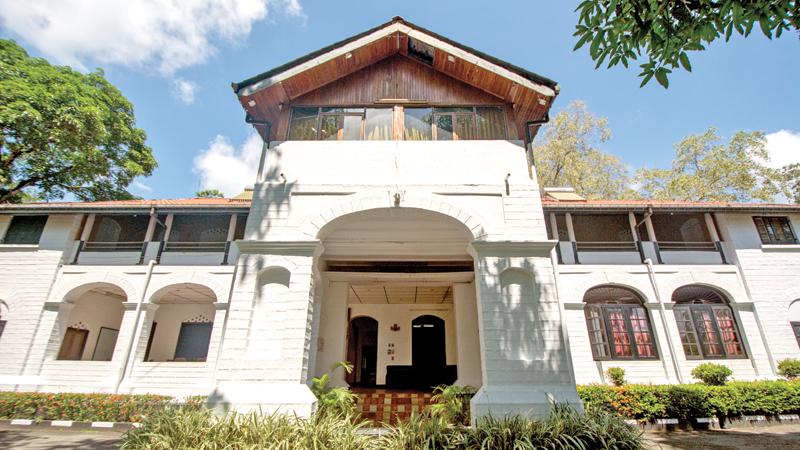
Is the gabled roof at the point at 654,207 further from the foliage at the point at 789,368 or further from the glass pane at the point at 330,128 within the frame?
the glass pane at the point at 330,128

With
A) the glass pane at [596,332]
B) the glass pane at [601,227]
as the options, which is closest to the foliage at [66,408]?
the glass pane at [596,332]

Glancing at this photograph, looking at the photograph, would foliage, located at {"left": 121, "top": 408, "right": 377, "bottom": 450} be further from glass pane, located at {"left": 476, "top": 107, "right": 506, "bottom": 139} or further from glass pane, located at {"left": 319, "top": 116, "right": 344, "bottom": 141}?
glass pane, located at {"left": 476, "top": 107, "right": 506, "bottom": 139}

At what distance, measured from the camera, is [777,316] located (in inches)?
460

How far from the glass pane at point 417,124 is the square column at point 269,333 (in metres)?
3.27

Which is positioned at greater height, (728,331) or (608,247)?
(608,247)

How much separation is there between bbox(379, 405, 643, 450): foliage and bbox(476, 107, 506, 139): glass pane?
5.70 meters

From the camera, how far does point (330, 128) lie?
8.38 metres

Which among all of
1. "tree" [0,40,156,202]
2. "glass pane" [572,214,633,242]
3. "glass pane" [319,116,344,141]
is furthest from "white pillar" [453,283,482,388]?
"tree" [0,40,156,202]

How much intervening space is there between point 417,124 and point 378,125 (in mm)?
893

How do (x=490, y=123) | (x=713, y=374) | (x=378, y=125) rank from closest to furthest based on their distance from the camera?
(x=378, y=125), (x=490, y=123), (x=713, y=374)

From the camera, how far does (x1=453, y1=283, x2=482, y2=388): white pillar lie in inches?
388

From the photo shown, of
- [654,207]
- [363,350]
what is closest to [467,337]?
[363,350]

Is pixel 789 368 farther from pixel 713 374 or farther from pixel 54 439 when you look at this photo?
pixel 54 439

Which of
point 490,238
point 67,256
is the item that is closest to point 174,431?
point 490,238
